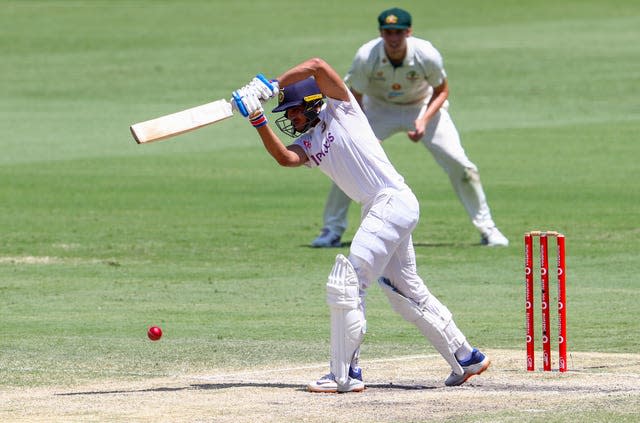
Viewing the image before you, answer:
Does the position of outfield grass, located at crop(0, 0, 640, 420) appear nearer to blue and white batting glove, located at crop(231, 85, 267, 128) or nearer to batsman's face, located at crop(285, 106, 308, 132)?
batsman's face, located at crop(285, 106, 308, 132)

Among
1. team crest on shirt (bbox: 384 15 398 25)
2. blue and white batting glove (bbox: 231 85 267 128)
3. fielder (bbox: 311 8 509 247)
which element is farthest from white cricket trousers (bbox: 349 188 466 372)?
fielder (bbox: 311 8 509 247)

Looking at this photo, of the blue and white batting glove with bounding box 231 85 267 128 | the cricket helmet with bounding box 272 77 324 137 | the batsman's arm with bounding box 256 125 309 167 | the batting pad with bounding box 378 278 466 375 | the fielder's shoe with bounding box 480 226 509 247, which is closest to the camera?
the blue and white batting glove with bounding box 231 85 267 128

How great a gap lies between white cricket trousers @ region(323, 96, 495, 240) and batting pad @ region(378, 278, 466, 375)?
710cm

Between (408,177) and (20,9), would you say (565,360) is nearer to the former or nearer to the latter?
(408,177)

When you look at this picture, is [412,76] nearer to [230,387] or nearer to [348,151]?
[348,151]

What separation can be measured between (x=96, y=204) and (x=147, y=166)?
13.3ft

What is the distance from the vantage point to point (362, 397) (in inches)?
374

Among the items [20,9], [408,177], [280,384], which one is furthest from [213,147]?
[20,9]

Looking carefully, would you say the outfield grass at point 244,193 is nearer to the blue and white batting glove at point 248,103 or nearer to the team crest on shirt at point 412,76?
the team crest on shirt at point 412,76

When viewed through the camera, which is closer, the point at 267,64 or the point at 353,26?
the point at 267,64

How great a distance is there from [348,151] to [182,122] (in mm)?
945

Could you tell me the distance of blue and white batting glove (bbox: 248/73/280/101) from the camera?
31.4 ft

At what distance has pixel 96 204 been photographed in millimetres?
20656

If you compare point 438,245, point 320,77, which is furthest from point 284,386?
point 438,245
